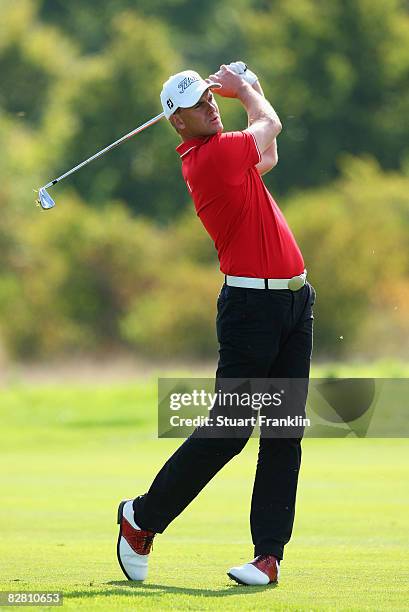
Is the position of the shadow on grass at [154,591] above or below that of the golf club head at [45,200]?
below

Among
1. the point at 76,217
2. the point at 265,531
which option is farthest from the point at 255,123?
the point at 76,217

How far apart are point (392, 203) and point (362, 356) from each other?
19.6 ft

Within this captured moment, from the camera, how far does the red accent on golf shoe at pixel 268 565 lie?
165 inches

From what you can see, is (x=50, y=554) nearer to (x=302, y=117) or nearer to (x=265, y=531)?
(x=265, y=531)

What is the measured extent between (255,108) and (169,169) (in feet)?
103

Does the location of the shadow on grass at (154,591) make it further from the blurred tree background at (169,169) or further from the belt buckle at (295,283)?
the blurred tree background at (169,169)

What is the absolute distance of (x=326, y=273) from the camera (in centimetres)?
2639

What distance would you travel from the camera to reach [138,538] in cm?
432

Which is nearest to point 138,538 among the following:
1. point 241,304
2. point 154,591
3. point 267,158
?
point 154,591

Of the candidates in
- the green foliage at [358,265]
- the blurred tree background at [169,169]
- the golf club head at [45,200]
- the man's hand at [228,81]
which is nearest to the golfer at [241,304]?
the man's hand at [228,81]

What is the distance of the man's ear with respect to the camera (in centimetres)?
430

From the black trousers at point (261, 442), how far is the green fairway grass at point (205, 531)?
0.21 metres

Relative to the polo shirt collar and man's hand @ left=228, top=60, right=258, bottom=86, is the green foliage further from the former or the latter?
the polo shirt collar

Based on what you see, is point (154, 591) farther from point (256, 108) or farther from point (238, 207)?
point (256, 108)
